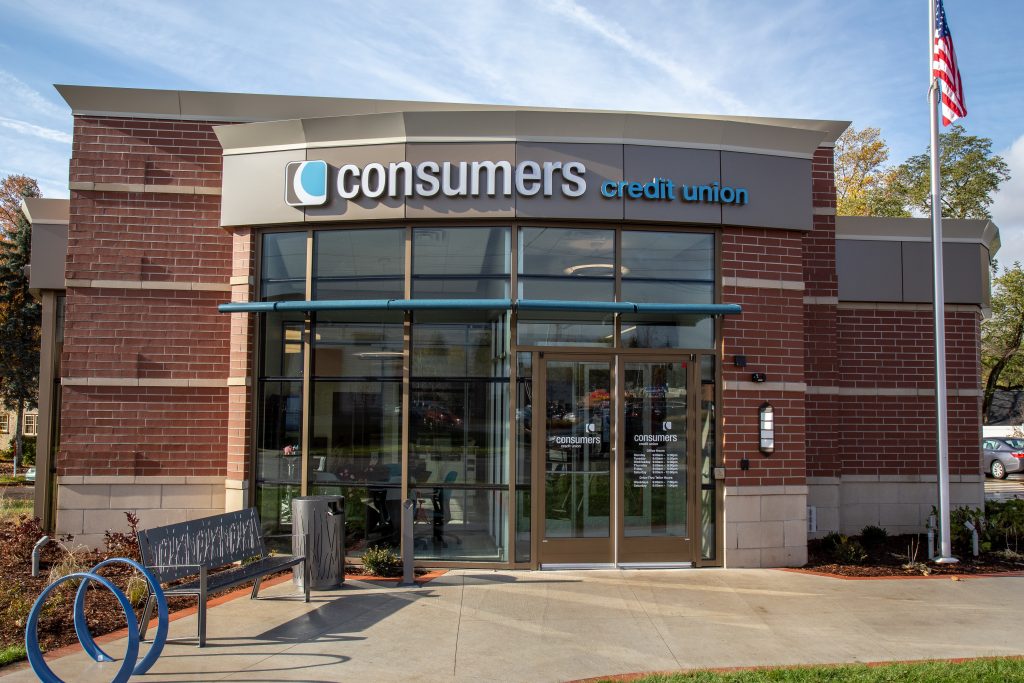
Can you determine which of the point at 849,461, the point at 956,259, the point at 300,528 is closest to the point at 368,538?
the point at 300,528

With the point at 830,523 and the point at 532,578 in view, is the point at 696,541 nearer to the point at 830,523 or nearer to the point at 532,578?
the point at 532,578

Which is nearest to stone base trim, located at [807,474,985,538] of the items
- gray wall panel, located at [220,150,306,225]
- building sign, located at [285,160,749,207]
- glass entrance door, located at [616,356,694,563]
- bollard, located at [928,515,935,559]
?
bollard, located at [928,515,935,559]

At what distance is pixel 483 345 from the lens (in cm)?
984

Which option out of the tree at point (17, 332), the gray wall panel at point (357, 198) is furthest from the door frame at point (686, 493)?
the tree at point (17, 332)

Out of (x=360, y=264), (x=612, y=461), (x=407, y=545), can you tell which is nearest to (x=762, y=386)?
(x=612, y=461)

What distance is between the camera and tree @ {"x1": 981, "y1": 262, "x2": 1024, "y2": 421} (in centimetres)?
3438

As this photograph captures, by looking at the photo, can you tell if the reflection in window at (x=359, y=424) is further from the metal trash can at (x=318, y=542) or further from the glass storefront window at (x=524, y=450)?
the glass storefront window at (x=524, y=450)

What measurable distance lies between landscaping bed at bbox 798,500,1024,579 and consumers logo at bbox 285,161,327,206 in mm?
7211

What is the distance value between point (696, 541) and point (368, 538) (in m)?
3.81

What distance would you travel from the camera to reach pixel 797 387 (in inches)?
400

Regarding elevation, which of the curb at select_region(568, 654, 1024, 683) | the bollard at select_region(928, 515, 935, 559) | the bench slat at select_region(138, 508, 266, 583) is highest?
the bench slat at select_region(138, 508, 266, 583)

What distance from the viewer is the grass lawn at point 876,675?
583 centimetres

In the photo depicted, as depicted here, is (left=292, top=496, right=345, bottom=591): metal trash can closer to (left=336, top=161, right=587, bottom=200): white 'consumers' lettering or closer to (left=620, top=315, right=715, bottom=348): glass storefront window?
(left=336, top=161, right=587, bottom=200): white 'consumers' lettering

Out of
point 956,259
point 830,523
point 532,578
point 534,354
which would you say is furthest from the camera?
point 956,259
